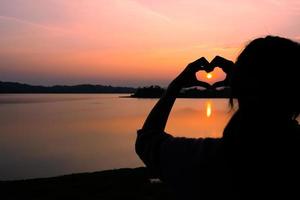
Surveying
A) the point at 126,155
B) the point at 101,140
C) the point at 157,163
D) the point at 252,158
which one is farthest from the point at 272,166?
the point at 101,140

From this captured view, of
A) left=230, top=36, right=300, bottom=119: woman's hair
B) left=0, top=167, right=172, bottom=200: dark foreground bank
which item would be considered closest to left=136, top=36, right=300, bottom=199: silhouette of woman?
left=230, top=36, right=300, bottom=119: woman's hair

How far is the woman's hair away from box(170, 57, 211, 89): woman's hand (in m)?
0.20

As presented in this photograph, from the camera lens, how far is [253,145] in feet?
3.61

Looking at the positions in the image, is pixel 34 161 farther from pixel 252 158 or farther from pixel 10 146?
pixel 252 158

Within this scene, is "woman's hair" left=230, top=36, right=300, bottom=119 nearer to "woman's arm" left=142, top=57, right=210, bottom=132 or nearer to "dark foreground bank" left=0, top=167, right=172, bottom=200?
"woman's arm" left=142, top=57, right=210, bottom=132

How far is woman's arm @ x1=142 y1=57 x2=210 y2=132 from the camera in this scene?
136cm

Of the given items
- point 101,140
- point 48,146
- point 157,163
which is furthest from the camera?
point 101,140

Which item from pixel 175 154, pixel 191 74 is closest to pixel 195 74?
pixel 191 74

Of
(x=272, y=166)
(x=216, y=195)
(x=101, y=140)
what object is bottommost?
(x=101, y=140)

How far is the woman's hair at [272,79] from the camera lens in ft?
3.77

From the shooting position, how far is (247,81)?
1.17 m

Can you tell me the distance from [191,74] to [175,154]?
0.28 meters

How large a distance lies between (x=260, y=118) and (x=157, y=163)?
14.2 inches

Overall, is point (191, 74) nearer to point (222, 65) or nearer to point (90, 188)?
point (222, 65)
